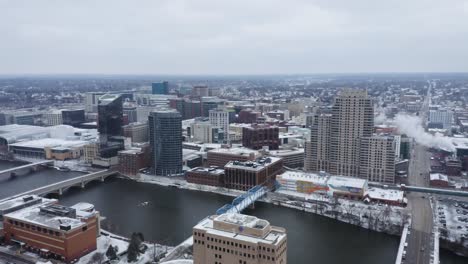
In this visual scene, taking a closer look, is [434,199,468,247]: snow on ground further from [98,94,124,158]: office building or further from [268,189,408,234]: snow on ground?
[98,94,124,158]: office building

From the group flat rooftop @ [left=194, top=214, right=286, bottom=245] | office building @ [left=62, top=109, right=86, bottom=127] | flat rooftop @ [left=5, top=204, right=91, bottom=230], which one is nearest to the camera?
flat rooftop @ [left=194, top=214, right=286, bottom=245]

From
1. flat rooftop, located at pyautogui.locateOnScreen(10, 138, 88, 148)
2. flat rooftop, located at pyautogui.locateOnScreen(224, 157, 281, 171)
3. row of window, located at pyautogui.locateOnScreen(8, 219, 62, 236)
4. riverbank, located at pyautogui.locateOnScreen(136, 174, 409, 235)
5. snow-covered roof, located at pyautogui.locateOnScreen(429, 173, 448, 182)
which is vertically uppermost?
flat rooftop, located at pyautogui.locateOnScreen(224, 157, 281, 171)

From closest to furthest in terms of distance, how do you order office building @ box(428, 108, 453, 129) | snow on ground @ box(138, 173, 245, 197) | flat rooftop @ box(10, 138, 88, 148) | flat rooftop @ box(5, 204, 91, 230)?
flat rooftop @ box(5, 204, 91, 230) < snow on ground @ box(138, 173, 245, 197) < flat rooftop @ box(10, 138, 88, 148) < office building @ box(428, 108, 453, 129)

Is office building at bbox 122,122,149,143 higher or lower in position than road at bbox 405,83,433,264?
higher

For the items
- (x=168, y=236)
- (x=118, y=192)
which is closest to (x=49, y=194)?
(x=118, y=192)

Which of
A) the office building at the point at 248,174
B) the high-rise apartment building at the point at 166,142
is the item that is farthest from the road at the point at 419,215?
the high-rise apartment building at the point at 166,142

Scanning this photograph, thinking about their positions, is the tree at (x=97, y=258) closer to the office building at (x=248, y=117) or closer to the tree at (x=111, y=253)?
the tree at (x=111, y=253)

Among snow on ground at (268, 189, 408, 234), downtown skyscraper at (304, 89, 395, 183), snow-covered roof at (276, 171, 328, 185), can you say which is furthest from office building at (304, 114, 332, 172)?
snow on ground at (268, 189, 408, 234)

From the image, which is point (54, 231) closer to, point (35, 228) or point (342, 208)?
point (35, 228)

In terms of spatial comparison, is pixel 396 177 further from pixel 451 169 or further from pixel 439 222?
pixel 439 222
